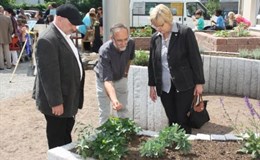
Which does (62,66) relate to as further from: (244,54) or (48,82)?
(244,54)

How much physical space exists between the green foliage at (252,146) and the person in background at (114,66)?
3.66 feet

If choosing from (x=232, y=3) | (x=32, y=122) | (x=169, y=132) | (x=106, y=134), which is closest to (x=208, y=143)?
(x=169, y=132)

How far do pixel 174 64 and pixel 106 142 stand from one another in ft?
3.89

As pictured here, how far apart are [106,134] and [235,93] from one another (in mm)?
4403

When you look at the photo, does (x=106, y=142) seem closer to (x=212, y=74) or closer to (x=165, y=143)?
(x=165, y=143)

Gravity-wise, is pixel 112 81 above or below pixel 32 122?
above

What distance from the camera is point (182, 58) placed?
3.75 meters

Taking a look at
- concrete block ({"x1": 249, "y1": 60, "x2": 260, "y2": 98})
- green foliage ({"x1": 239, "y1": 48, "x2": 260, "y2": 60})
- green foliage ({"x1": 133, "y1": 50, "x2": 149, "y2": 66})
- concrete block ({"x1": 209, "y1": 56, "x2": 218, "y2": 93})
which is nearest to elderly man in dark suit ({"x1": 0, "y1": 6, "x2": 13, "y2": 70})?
green foliage ({"x1": 133, "y1": 50, "x2": 149, "y2": 66})

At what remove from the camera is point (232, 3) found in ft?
160

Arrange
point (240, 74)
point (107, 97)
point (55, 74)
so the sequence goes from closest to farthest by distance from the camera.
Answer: point (55, 74), point (107, 97), point (240, 74)

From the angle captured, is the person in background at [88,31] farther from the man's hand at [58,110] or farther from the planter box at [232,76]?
the man's hand at [58,110]

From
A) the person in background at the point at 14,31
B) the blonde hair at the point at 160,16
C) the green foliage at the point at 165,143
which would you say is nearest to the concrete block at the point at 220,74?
the blonde hair at the point at 160,16

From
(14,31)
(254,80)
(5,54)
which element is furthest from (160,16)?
(14,31)

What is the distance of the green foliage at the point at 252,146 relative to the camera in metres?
2.98
